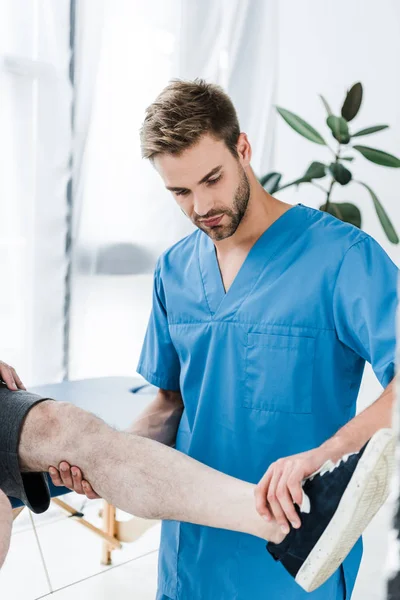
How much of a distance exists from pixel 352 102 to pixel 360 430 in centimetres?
180

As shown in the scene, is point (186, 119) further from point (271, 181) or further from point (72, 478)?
point (271, 181)

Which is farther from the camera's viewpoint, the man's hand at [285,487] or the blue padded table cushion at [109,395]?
the blue padded table cushion at [109,395]

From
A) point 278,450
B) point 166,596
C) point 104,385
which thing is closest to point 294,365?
point 278,450

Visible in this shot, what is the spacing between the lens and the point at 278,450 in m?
1.28

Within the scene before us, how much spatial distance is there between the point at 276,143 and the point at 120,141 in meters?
0.97

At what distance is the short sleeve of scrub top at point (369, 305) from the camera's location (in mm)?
1138

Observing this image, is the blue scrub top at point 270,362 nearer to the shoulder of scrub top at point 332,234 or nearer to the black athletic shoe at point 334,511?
the shoulder of scrub top at point 332,234

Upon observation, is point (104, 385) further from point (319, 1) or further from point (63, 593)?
point (319, 1)

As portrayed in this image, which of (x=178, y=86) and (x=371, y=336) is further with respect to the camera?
(x=178, y=86)

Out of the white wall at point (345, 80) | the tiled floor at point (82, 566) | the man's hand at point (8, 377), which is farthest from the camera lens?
the white wall at point (345, 80)

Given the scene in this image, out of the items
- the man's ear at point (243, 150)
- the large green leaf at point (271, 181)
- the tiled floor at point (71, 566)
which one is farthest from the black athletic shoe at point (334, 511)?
the large green leaf at point (271, 181)

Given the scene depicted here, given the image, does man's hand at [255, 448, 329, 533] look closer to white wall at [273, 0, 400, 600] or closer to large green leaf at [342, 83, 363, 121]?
white wall at [273, 0, 400, 600]

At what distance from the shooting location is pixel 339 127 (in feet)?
8.27

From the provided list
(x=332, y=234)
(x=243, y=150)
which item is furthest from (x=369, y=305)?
(x=243, y=150)
